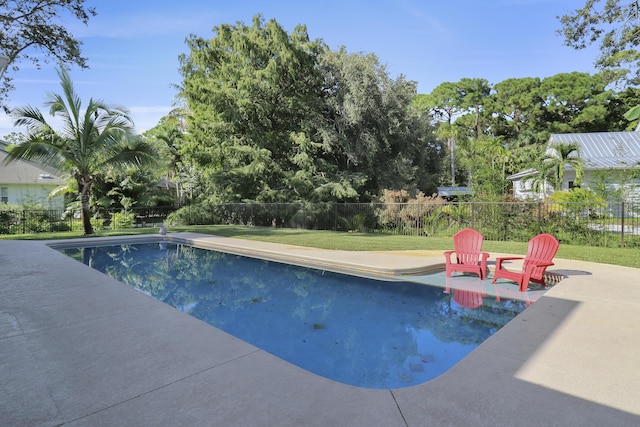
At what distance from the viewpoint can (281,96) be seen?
74.6 feet

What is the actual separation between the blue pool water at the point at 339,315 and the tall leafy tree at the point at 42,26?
8.28 m

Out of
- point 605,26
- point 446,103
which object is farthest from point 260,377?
point 446,103

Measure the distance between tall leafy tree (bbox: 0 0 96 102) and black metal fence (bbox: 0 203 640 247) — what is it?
9.64m

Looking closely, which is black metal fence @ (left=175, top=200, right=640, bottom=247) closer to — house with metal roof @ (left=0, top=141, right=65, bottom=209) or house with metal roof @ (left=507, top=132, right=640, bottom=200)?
house with metal roof @ (left=507, top=132, right=640, bottom=200)

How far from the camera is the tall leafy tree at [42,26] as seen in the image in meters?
11.8

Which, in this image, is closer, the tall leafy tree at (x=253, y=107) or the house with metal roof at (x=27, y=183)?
the tall leafy tree at (x=253, y=107)

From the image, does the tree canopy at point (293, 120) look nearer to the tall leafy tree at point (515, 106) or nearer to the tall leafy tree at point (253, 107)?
the tall leafy tree at point (253, 107)

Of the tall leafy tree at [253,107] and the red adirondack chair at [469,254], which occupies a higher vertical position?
the tall leafy tree at [253,107]

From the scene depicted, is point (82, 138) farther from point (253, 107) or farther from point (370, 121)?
point (370, 121)

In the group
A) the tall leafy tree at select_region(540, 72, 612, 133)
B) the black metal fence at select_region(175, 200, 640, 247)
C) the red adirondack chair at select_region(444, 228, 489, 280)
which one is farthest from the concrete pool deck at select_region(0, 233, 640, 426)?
the tall leafy tree at select_region(540, 72, 612, 133)

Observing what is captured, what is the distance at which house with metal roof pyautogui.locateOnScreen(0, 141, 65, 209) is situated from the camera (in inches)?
993

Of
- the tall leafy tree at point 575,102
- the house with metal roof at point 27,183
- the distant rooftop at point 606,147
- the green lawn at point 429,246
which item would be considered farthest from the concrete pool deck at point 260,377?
the tall leafy tree at point 575,102

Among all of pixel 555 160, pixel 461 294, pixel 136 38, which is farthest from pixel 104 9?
pixel 555 160

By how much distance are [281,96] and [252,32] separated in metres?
4.16
